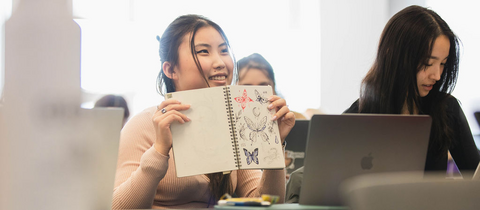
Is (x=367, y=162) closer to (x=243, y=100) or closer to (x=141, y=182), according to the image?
(x=243, y=100)

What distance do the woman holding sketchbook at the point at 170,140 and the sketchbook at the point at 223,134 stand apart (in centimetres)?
3

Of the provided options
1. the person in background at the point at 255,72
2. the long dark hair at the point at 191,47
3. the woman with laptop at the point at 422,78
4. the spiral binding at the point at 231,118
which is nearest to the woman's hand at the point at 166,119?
the spiral binding at the point at 231,118

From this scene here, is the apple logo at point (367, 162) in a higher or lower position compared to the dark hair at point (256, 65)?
lower

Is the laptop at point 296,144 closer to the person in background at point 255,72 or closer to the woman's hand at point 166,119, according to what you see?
the person in background at point 255,72

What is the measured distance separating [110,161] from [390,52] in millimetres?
1191

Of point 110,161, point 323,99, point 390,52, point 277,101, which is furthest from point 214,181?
point 323,99

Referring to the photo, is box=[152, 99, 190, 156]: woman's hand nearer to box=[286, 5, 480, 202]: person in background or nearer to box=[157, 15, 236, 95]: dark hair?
box=[157, 15, 236, 95]: dark hair

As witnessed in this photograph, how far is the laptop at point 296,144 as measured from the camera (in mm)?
2012

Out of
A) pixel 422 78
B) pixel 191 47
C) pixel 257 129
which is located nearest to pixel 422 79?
pixel 422 78

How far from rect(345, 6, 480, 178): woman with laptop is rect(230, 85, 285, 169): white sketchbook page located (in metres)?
0.54

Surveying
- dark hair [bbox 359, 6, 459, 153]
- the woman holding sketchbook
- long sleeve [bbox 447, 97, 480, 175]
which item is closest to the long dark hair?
the woman holding sketchbook

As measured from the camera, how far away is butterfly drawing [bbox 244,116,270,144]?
116 centimetres

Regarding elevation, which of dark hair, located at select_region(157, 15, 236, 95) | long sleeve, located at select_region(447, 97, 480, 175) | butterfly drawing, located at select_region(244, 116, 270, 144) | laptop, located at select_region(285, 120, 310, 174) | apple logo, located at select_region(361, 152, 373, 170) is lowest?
laptop, located at select_region(285, 120, 310, 174)

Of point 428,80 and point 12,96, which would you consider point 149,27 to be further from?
point 12,96
